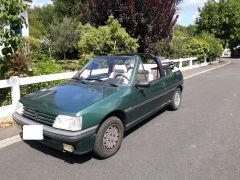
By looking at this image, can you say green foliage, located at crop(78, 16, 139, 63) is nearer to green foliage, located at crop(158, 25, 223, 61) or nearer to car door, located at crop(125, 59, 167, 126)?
green foliage, located at crop(158, 25, 223, 61)

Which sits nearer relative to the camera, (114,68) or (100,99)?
(100,99)

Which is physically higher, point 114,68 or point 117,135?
point 114,68

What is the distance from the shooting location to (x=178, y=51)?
18.2 metres

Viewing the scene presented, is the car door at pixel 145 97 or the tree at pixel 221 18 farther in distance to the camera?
the tree at pixel 221 18

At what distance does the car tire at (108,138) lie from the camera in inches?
148

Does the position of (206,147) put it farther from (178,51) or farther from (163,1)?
(178,51)

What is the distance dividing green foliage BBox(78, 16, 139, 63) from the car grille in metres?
7.65

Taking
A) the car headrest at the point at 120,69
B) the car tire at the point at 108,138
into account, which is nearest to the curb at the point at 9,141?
the car tire at the point at 108,138

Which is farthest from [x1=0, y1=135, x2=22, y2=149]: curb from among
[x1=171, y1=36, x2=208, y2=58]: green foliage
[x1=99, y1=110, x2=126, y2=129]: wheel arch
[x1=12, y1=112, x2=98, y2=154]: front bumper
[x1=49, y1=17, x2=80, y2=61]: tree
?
[x1=49, y1=17, x2=80, y2=61]: tree

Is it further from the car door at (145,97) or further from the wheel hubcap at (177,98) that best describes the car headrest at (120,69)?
the wheel hubcap at (177,98)

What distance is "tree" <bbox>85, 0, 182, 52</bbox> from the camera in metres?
12.8

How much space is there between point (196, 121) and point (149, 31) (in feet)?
28.1

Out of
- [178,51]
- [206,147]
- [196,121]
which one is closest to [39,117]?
[206,147]

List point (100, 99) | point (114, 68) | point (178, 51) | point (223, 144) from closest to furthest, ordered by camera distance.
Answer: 1. point (100, 99)
2. point (223, 144)
3. point (114, 68)
4. point (178, 51)
